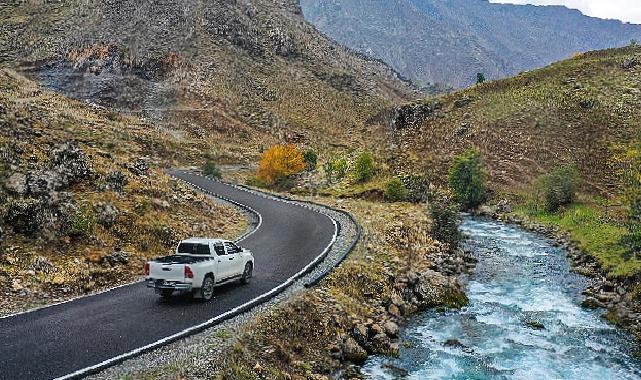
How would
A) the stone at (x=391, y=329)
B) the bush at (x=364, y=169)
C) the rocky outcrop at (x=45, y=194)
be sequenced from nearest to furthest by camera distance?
the stone at (x=391, y=329)
the rocky outcrop at (x=45, y=194)
the bush at (x=364, y=169)

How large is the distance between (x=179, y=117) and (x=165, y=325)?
9363cm

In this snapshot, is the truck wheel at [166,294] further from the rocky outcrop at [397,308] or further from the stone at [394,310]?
the stone at [394,310]

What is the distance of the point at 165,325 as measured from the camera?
15016mm

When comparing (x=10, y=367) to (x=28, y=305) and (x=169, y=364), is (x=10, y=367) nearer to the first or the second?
(x=169, y=364)

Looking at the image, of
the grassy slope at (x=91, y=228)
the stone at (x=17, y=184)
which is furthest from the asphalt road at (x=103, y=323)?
the stone at (x=17, y=184)

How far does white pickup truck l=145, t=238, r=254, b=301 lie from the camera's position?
1673cm

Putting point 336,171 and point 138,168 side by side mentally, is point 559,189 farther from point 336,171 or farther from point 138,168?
point 138,168

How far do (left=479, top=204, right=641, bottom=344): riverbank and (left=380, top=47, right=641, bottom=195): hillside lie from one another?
1815cm

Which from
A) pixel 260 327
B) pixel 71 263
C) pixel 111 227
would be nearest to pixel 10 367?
pixel 260 327

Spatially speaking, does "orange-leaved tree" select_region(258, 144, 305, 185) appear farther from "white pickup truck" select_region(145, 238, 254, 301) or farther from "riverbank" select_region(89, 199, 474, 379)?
"white pickup truck" select_region(145, 238, 254, 301)

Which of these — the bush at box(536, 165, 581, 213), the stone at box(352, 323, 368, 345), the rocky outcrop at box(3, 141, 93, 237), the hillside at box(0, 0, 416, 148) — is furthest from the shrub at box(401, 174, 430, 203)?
the hillside at box(0, 0, 416, 148)

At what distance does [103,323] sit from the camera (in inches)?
589

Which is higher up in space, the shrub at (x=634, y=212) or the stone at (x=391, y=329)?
the shrub at (x=634, y=212)

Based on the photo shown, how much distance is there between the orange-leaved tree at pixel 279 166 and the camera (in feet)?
207
